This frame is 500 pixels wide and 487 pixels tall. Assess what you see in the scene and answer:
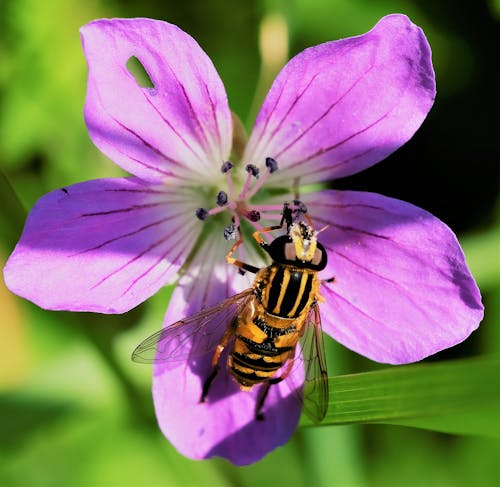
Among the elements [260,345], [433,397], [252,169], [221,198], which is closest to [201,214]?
[221,198]

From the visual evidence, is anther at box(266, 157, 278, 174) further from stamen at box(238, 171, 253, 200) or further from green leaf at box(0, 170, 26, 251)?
green leaf at box(0, 170, 26, 251)

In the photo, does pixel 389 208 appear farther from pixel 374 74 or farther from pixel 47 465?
pixel 47 465

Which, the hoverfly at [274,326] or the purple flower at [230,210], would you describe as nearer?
→ the purple flower at [230,210]

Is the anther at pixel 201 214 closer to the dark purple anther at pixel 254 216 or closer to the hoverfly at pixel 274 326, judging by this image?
the dark purple anther at pixel 254 216

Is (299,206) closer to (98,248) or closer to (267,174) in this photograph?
(267,174)

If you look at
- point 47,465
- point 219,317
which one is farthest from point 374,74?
point 47,465

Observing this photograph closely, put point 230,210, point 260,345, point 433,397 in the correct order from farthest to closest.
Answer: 1. point 230,210
2. point 260,345
3. point 433,397

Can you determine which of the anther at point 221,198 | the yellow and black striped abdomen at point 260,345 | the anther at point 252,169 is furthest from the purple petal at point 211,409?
the anther at point 252,169
